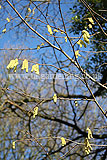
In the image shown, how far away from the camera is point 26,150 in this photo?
3990 mm

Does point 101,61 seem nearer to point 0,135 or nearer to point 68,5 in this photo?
point 68,5

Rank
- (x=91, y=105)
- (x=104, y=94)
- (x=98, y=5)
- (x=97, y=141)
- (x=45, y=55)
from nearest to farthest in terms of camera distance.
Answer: (x=98, y=5), (x=104, y=94), (x=45, y=55), (x=97, y=141), (x=91, y=105)

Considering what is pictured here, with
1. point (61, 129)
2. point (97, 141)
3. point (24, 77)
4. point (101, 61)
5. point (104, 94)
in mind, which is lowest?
point (97, 141)

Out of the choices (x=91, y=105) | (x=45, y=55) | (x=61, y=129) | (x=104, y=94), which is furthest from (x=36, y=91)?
(x=104, y=94)

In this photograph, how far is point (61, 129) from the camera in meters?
3.65

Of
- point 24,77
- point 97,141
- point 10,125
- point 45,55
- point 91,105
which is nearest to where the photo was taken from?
point 45,55

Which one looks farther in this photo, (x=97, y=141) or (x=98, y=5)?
(x=97, y=141)

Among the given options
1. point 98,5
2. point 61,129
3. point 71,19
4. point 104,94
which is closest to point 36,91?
point 61,129

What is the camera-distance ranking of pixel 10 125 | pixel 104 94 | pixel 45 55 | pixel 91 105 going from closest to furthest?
pixel 104 94, pixel 45 55, pixel 91 105, pixel 10 125

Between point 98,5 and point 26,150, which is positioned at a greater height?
point 98,5

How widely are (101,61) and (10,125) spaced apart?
288 cm

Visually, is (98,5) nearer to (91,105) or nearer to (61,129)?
(91,105)

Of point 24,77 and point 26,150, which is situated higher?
point 24,77

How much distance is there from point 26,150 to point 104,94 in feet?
7.81
